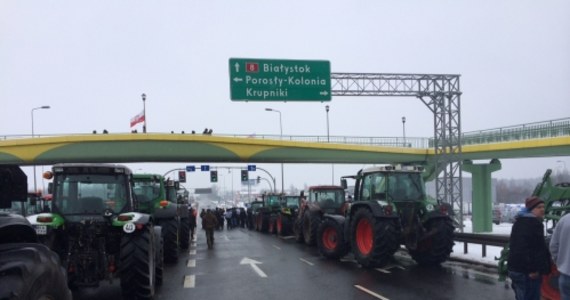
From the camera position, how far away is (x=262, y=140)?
125ft

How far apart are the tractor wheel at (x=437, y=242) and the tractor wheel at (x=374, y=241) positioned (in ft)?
3.23

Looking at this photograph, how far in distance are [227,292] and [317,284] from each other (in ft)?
6.55

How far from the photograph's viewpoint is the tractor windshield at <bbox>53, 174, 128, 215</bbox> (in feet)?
30.0

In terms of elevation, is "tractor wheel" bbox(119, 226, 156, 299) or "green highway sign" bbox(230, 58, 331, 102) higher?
"green highway sign" bbox(230, 58, 331, 102)

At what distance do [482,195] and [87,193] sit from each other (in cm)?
2771

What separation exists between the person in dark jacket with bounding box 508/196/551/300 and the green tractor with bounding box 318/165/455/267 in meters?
6.50

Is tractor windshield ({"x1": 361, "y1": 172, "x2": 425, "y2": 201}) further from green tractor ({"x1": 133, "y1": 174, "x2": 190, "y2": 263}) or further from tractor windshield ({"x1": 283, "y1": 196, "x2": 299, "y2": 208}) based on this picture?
tractor windshield ({"x1": 283, "y1": 196, "x2": 299, "y2": 208})

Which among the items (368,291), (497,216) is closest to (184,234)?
(368,291)

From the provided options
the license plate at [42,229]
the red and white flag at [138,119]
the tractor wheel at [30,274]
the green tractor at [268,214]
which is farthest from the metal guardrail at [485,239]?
the red and white flag at [138,119]

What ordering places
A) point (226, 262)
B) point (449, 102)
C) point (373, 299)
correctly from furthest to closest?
point (449, 102) < point (226, 262) < point (373, 299)

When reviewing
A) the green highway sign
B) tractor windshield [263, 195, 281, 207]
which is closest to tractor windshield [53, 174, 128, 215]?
the green highway sign

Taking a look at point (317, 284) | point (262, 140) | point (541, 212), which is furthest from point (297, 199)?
point (541, 212)

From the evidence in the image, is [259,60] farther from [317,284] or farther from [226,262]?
[317,284]

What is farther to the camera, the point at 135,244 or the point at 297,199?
the point at 297,199
